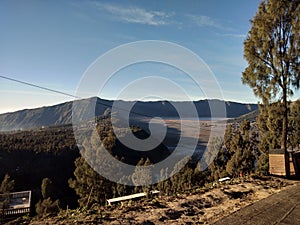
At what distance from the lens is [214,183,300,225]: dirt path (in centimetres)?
342

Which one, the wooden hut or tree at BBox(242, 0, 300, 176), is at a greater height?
tree at BBox(242, 0, 300, 176)

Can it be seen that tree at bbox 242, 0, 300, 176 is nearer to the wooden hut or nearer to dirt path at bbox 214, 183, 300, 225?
the wooden hut

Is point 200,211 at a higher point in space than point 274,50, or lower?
lower

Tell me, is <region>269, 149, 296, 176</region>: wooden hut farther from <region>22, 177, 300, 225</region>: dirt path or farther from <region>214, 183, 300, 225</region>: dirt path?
<region>214, 183, 300, 225</region>: dirt path

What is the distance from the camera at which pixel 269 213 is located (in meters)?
3.79

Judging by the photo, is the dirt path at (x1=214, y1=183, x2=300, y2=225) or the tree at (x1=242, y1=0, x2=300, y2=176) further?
the tree at (x1=242, y1=0, x2=300, y2=176)

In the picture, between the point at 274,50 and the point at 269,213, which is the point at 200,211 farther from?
the point at 274,50

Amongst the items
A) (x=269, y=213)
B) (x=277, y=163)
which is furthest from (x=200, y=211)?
(x=277, y=163)

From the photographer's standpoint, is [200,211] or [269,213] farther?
[200,211]

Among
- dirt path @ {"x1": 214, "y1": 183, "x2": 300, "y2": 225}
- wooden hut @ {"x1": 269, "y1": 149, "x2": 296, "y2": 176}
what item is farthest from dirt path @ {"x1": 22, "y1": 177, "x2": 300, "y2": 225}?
wooden hut @ {"x1": 269, "y1": 149, "x2": 296, "y2": 176}

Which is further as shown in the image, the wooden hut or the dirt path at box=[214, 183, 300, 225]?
the wooden hut

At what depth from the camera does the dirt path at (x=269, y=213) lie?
3.42 meters

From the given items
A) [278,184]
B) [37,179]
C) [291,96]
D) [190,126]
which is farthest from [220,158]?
[37,179]

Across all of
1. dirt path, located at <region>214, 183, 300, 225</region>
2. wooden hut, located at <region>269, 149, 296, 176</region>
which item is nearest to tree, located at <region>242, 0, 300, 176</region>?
wooden hut, located at <region>269, 149, 296, 176</region>
